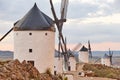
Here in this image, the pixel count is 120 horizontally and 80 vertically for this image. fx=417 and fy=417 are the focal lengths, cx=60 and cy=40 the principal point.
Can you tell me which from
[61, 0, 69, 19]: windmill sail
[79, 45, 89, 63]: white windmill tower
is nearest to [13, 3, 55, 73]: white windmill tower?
[61, 0, 69, 19]: windmill sail

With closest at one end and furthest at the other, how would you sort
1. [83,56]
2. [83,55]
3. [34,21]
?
[34,21]
[83,55]
[83,56]

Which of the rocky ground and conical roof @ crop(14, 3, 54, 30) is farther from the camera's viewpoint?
conical roof @ crop(14, 3, 54, 30)

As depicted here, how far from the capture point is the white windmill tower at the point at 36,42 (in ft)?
112

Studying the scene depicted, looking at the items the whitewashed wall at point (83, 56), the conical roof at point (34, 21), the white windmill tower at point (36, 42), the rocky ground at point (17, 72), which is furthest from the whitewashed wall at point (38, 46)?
the whitewashed wall at point (83, 56)

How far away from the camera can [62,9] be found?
39562mm

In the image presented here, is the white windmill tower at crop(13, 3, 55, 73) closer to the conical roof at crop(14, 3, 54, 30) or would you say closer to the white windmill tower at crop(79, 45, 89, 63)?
the conical roof at crop(14, 3, 54, 30)

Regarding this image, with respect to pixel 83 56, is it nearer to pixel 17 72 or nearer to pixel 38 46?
pixel 38 46

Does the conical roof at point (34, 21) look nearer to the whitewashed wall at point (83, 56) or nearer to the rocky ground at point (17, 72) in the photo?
the rocky ground at point (17, 72)

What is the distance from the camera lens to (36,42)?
1344 inches

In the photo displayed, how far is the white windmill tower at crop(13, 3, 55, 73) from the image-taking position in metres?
34.2

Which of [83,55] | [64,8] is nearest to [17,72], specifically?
[64,8]

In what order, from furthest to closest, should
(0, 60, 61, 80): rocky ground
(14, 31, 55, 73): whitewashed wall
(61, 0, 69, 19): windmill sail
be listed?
(61, 0, 69, 19): windmill sail < (14, 31, 55, 73): whitewashed wall < (0, 60, 61, 80): rocky ground

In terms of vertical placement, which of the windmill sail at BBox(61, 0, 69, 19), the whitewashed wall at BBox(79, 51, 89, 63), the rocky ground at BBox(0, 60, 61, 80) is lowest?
the rocky ground at BBox(0, 60, 61, 80)

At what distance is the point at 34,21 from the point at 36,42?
195cm
